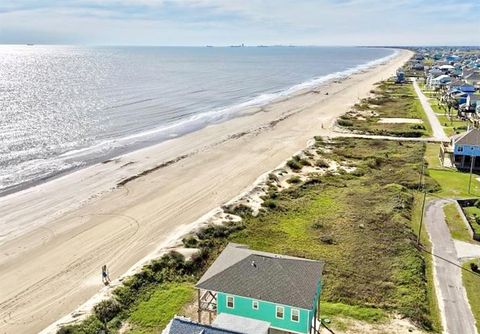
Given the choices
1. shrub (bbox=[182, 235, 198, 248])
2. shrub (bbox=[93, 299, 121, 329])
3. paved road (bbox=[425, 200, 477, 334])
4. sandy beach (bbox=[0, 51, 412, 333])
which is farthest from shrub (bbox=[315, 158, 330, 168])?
shrub (bbox=[93, 299, 121, 329])

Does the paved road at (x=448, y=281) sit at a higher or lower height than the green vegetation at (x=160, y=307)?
higher

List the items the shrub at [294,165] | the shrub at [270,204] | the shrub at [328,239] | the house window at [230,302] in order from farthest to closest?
the shrub at [294,165] → the shrub at [270,204] → the shrub at [328,239] → the house window at [230,302]

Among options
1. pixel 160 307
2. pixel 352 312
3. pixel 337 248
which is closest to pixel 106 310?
pixel 160 307

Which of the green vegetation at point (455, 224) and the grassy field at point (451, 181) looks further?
the grassy field at point (451, 181)

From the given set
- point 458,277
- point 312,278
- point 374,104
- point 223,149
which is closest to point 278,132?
point 223,149

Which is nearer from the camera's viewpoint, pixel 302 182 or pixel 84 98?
pixel 302 182

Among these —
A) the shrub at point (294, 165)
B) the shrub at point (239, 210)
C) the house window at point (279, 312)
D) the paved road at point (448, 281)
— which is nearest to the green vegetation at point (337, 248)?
the shrub at point (239, 210)

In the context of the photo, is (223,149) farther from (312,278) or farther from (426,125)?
(312,278)

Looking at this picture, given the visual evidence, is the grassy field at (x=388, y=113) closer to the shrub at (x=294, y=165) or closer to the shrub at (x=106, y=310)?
the shrub at (x=294, y=165)
